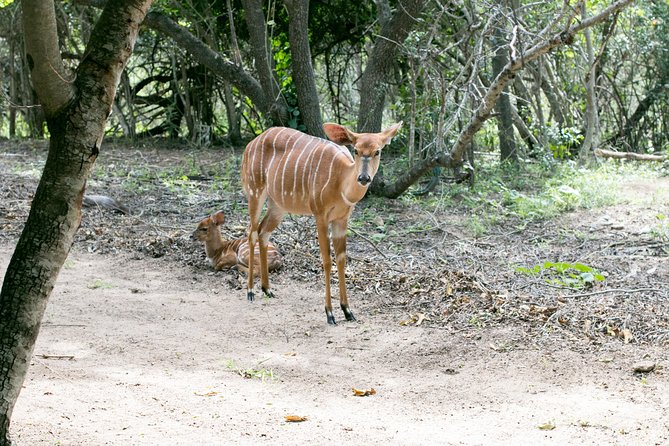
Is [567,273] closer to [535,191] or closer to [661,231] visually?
[661,231]

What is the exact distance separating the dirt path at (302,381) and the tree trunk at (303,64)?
3.51 m

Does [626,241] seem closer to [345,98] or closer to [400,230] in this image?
[400,230]

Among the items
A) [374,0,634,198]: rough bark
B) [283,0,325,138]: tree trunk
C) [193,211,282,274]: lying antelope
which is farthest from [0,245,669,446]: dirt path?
[283,0,325,138]: tree trunk

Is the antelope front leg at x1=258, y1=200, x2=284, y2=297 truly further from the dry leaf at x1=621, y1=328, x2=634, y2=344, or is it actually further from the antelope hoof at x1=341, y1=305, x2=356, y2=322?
the dry leaf at x1=621, y1=328, x2=634, y2=344

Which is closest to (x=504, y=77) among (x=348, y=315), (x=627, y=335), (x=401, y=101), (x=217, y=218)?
(x=348, y=315)

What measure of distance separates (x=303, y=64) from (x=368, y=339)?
4.55m

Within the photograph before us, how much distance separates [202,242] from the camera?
751cm

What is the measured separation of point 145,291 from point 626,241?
404cm

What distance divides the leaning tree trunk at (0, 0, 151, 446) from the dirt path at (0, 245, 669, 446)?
62 cm

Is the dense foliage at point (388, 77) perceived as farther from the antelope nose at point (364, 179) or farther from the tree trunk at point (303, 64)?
the antelope nose at point (364, 179)

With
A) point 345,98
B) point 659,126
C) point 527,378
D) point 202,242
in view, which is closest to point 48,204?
point 527,378

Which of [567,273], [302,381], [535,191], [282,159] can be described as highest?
Answer: [282,159]

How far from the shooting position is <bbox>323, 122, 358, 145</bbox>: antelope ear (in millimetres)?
5805

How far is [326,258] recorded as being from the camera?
600 centimetres
